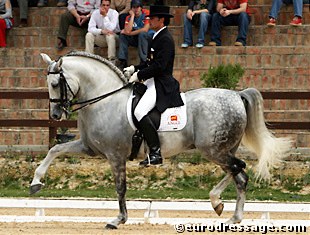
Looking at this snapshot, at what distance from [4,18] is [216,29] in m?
3.90

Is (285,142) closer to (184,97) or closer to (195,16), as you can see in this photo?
(184,97)

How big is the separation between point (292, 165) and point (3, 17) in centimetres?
617

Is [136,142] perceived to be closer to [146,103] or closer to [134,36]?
[146,103]

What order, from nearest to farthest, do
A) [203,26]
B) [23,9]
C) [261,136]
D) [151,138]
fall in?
[151,138], [261,136], [203,26], [23,9]

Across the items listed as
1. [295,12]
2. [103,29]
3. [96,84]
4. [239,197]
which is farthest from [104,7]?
[239,197]

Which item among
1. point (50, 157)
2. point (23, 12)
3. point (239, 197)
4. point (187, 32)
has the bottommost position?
point (239, 197)

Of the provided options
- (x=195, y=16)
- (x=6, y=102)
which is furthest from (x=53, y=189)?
(x=195, y=16)

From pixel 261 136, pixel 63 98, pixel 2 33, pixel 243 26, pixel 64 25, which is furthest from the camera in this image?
pixel 2 33

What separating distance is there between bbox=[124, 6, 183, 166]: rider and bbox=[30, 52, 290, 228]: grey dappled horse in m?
0.19

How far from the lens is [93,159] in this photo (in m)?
18.9

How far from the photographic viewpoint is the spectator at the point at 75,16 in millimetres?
20641

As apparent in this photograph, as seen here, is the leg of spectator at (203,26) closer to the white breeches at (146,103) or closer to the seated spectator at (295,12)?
the seated spectator at (295,12)

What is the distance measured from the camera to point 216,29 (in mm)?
20125

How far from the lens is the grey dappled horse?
13023 millimetres
